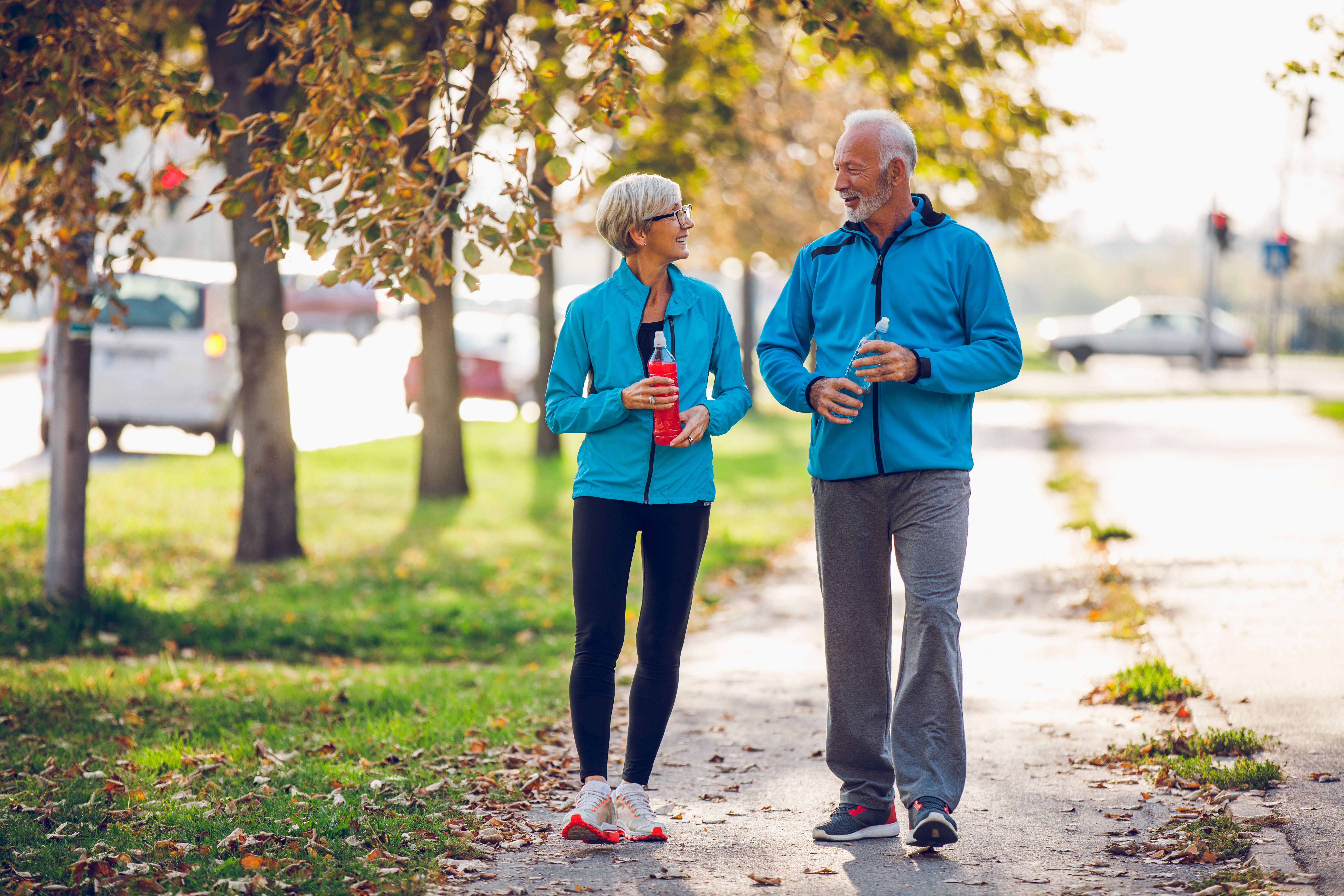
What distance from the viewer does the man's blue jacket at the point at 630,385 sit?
13.8 feet

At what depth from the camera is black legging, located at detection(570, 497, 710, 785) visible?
4227mm

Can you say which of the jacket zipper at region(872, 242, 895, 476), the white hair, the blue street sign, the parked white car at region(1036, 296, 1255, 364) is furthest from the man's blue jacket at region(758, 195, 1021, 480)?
the parked white car at region(1036, 296, 1255, 364)

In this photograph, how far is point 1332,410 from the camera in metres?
20.5

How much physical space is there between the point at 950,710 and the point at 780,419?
19946mm

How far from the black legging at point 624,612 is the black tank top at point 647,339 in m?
0.46

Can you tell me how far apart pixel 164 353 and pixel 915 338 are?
12484 mm

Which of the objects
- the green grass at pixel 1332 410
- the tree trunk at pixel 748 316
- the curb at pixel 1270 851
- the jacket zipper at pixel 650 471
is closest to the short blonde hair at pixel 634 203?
the jacket zipper at pixel 650 471

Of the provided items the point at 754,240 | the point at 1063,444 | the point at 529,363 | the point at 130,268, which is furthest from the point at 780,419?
the point at 130,268

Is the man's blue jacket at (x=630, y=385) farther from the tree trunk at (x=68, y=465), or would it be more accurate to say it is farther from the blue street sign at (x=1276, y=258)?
the blue street sign at (x=1276, y=258)

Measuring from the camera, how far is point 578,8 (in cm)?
524

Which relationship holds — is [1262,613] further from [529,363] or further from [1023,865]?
[529,363]

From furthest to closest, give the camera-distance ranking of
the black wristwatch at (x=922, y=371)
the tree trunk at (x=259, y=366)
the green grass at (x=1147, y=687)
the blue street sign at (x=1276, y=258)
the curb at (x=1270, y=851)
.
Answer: the blue street sign at (x=1276, y=258) < the tree trunk at (x=259, y=366) < the green grass at (x=1147, y=687) < the black wristwatch at (x=922, y=371) < the curb at (x=1270, y=851)

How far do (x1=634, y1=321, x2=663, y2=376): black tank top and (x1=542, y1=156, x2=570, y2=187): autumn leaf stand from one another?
94cm

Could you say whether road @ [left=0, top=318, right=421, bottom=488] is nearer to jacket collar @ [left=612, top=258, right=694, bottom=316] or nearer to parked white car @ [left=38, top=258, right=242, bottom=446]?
parked white car @ [left=38, top=258, right=242, bottom=446]
